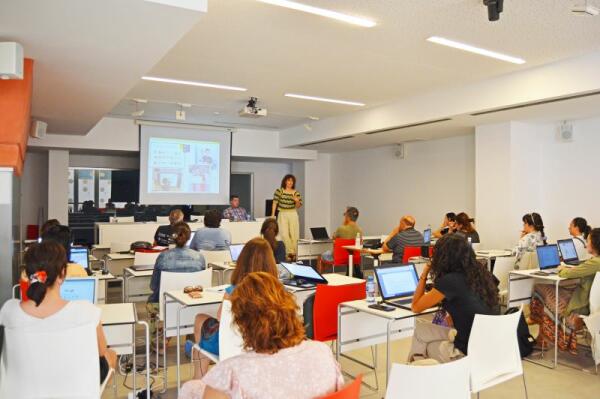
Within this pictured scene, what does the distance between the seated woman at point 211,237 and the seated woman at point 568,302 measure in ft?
12.0

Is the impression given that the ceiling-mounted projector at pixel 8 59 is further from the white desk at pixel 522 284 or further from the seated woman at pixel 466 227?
the seated woman at pixel 466 227

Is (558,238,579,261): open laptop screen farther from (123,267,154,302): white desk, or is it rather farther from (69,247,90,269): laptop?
(69,247,90,269): laptop

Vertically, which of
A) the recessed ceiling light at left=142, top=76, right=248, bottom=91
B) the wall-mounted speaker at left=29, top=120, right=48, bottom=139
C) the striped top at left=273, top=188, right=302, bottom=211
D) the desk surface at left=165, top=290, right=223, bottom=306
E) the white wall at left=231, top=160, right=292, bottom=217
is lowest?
the desk surface at left=165, top=290, right=223, bottom=306

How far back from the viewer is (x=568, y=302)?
4688 millimetres

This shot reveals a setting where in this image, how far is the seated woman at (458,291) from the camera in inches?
120

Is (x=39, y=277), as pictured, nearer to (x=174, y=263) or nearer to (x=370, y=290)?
(x=174, y=263)

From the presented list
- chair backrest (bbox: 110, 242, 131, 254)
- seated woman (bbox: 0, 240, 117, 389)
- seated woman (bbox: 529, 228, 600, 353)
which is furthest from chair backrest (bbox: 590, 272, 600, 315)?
chair backrest (bbox: 110, 242, 131, 254)

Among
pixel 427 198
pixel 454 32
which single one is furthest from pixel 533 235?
pixel 427 198

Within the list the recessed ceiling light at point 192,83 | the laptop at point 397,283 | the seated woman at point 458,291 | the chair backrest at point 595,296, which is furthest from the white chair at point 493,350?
the recessed ceiling light at point 192,83

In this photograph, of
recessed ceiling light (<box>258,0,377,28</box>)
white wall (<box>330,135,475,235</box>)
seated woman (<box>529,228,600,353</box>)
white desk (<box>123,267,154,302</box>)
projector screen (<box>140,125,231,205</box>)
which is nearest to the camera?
recessed ceiling light (<box>258,0,377,28</box>)

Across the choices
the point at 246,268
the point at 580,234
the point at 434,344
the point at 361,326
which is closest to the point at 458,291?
the point at 434,344

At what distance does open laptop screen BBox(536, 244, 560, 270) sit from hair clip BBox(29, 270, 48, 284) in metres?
4.98

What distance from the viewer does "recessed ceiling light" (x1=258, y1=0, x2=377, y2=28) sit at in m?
3.88

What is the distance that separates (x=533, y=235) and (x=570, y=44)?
2.39 meters
